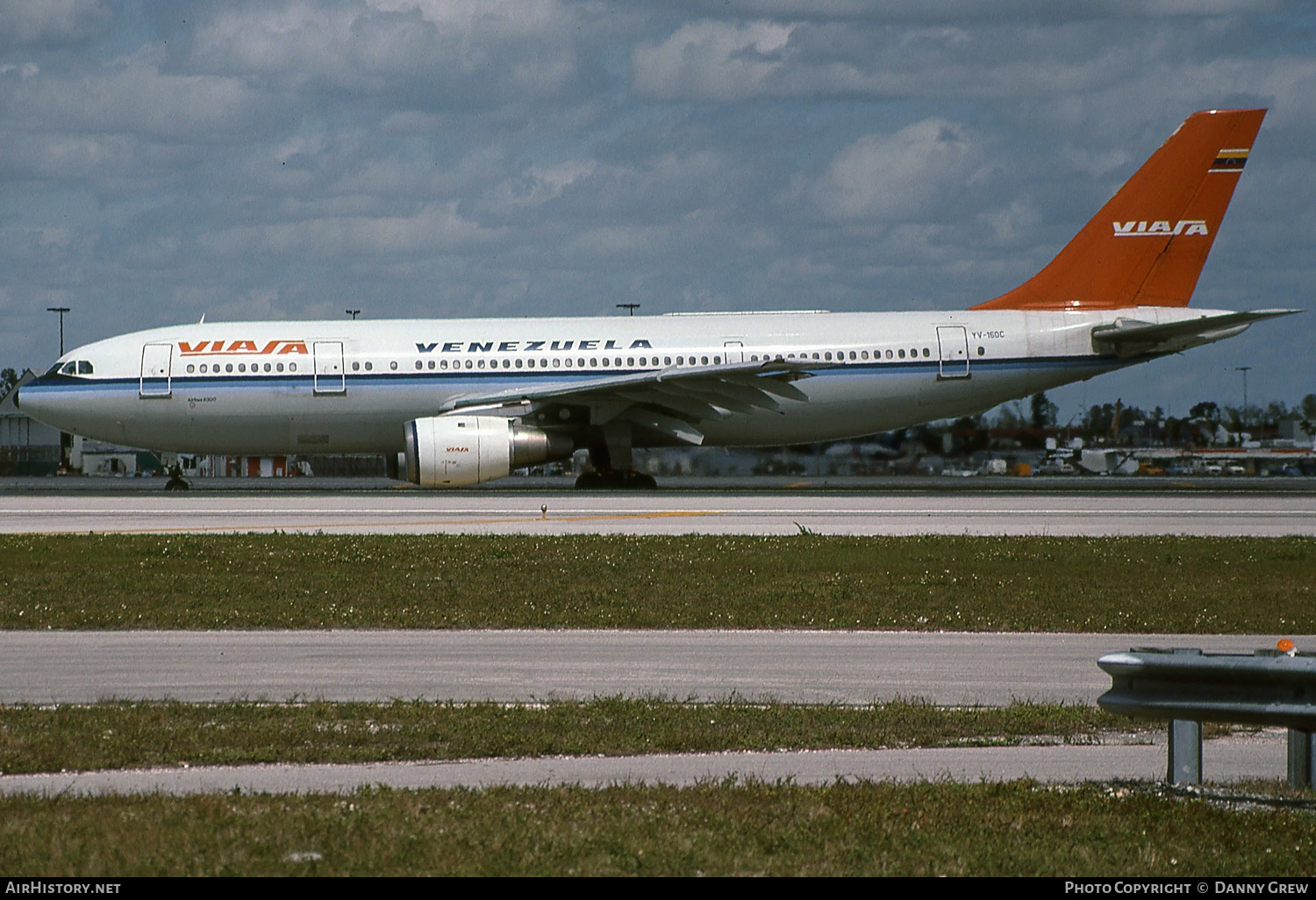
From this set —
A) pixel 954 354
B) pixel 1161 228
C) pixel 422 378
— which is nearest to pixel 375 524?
pixel 422 378

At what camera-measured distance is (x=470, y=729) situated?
8.50 metres

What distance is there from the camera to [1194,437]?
55.2m

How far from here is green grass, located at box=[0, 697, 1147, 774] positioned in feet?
25.7

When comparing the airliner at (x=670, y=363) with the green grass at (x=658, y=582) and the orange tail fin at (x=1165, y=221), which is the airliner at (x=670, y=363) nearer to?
the orange tail fin at (x=1165, y=221)

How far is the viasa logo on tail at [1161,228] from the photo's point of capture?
34406 mm

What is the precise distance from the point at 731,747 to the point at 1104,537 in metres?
15.2

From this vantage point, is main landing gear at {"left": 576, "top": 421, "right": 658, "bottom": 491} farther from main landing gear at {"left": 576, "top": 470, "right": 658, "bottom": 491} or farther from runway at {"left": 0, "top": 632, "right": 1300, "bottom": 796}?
runway at {"left": 0, "top": 632, "right": 1300, "bottom": 796}

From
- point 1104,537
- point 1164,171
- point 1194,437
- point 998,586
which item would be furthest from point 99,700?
point 1194,437

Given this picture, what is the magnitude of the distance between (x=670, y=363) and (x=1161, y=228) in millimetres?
12502

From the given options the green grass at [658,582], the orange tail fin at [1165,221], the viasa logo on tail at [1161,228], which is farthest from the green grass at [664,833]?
the viasa logo on tail at [1161,228]

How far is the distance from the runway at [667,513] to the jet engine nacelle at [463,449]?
58 cm

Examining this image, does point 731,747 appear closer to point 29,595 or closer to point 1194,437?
point 29,595

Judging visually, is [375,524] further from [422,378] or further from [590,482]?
[590,482]

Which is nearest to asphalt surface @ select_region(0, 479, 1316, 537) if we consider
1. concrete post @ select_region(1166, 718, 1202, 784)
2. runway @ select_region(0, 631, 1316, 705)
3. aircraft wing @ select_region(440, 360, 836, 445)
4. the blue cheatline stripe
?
aircraft wing @ select_region(440, 360, 836, 445)
